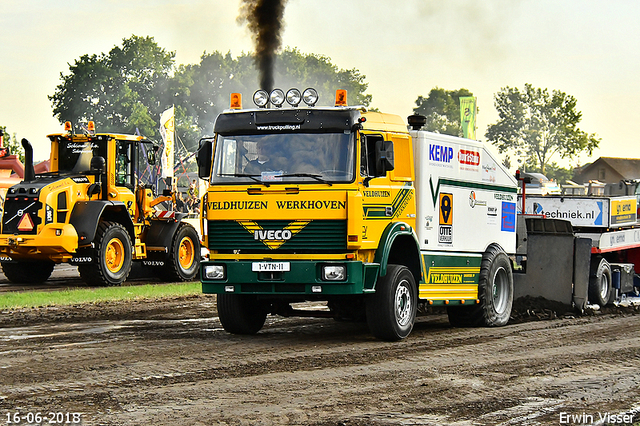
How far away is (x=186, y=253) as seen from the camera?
68.8 ft

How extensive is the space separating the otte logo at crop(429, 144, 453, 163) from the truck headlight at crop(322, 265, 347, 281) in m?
2.41

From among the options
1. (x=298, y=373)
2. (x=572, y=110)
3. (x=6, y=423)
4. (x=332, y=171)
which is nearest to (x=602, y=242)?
(x=332, y=171)

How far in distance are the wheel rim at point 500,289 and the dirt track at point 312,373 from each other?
52cm

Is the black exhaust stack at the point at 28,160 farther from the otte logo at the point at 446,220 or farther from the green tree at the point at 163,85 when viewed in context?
the green tree at the point at 163,85

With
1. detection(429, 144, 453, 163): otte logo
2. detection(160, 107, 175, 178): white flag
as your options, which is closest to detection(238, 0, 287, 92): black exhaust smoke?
detection(429, 144, 453, 163): otte logo

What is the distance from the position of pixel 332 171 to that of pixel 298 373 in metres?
2.73

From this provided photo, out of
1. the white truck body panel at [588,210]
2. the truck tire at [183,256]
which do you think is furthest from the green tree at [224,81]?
the white truck body panel at [588,210]

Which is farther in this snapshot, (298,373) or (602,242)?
(602,242)

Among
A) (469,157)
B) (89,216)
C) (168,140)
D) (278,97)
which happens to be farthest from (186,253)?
(168,140)

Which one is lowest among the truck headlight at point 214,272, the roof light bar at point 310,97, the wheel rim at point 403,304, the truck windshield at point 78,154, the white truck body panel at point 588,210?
the wheel rim at point 403,304

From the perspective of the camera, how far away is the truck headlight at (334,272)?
411 inches

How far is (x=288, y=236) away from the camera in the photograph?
34.9 ft

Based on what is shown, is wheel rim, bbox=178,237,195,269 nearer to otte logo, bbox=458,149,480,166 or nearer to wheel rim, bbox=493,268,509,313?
wheel rim, bbox=493,268,509,313

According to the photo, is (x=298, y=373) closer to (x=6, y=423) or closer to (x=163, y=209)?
(x=6, y=423)
